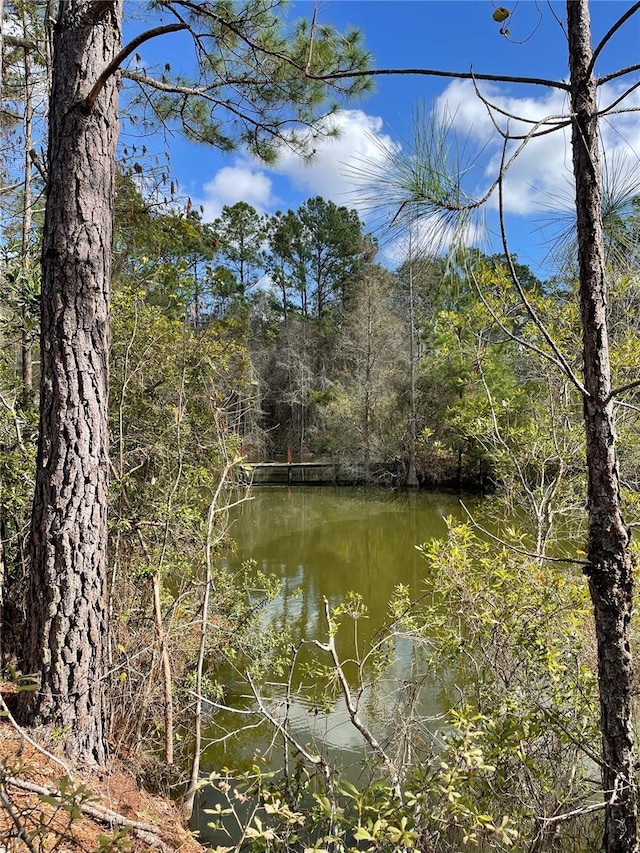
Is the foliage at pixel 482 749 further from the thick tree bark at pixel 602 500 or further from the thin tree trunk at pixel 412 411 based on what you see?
the thin tree trunk at pixel 412 411

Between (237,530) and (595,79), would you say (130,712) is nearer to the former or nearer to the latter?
(595,79)

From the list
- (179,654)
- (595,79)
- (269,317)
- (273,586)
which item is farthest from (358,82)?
(269,317)

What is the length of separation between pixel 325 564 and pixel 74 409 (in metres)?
6.07

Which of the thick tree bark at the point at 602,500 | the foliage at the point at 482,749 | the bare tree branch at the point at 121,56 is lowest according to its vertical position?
the foliage at the point at 482,749

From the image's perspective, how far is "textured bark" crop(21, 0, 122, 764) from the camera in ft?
6.36

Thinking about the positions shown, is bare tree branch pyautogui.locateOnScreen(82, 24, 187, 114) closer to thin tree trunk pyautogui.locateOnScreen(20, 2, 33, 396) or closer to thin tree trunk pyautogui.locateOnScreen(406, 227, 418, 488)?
thin tree trunk pyautogui.locateOnScreen(20, 2, 33, 396)

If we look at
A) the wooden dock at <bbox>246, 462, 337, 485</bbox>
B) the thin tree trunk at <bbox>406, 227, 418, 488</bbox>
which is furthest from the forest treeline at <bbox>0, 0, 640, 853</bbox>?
the wooden dock at <bbox>246, 462, 337, 485</bbox>

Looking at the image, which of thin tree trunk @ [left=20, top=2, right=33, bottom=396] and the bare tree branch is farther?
thin tree trunk @ [left=20, top=2, right=33, bottom=396]

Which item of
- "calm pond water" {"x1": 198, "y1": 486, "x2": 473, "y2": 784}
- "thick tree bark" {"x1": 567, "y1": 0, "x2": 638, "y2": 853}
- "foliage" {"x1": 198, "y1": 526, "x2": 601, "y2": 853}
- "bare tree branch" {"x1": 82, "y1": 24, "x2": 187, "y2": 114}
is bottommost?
"calm pond water" {"x1": 198, "y1": 486, "x2": 473, "y2": 784}

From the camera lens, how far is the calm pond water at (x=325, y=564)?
11.4ft

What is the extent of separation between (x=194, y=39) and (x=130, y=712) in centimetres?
328

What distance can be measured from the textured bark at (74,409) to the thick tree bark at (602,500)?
1.69 m

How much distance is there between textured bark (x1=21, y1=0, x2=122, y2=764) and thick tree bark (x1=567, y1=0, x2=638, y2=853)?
1.69m

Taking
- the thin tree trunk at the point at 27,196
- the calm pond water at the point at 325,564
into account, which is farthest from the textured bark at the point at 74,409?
the thin tree trunk at the point at 27,196
